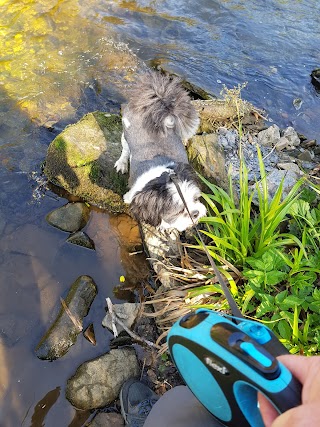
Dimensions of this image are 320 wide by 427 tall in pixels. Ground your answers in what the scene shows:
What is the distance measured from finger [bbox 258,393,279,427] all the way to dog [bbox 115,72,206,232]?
6.63 ft

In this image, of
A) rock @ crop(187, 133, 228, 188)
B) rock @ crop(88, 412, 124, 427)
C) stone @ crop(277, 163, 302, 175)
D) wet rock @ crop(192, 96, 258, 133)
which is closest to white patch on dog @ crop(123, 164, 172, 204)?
rock @ crop(187, 133, 228, 188)

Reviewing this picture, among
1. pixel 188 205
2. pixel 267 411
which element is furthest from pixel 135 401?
pixel 267 411

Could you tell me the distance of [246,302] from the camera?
2787 mm

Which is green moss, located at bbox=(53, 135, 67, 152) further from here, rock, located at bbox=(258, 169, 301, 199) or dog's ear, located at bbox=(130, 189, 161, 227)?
rock, located at bbox=(258, 169, 301, 199)

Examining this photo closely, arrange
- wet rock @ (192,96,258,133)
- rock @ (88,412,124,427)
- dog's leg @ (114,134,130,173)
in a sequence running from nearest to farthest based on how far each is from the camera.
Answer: rock @ (88,412,124,427) → dog's leg @ (114,134,130,173) → wet rock @ (192,96,258,133)

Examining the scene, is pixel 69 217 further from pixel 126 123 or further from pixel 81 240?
pixel 126 123

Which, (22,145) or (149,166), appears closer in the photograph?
(149,166)

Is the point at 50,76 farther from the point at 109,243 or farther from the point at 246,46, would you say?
the point at 246,46

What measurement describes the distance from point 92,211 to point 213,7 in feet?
19.4

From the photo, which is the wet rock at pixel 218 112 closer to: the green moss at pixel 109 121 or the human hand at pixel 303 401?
the green moss at pixel 109 121

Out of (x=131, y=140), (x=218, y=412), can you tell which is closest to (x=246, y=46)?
(x=131, y=140)

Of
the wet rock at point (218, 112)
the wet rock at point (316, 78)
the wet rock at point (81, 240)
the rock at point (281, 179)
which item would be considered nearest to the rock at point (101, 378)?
the wet rock at point (81, 240)

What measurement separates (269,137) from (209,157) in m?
1.30

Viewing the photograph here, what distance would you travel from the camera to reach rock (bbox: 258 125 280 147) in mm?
4785
